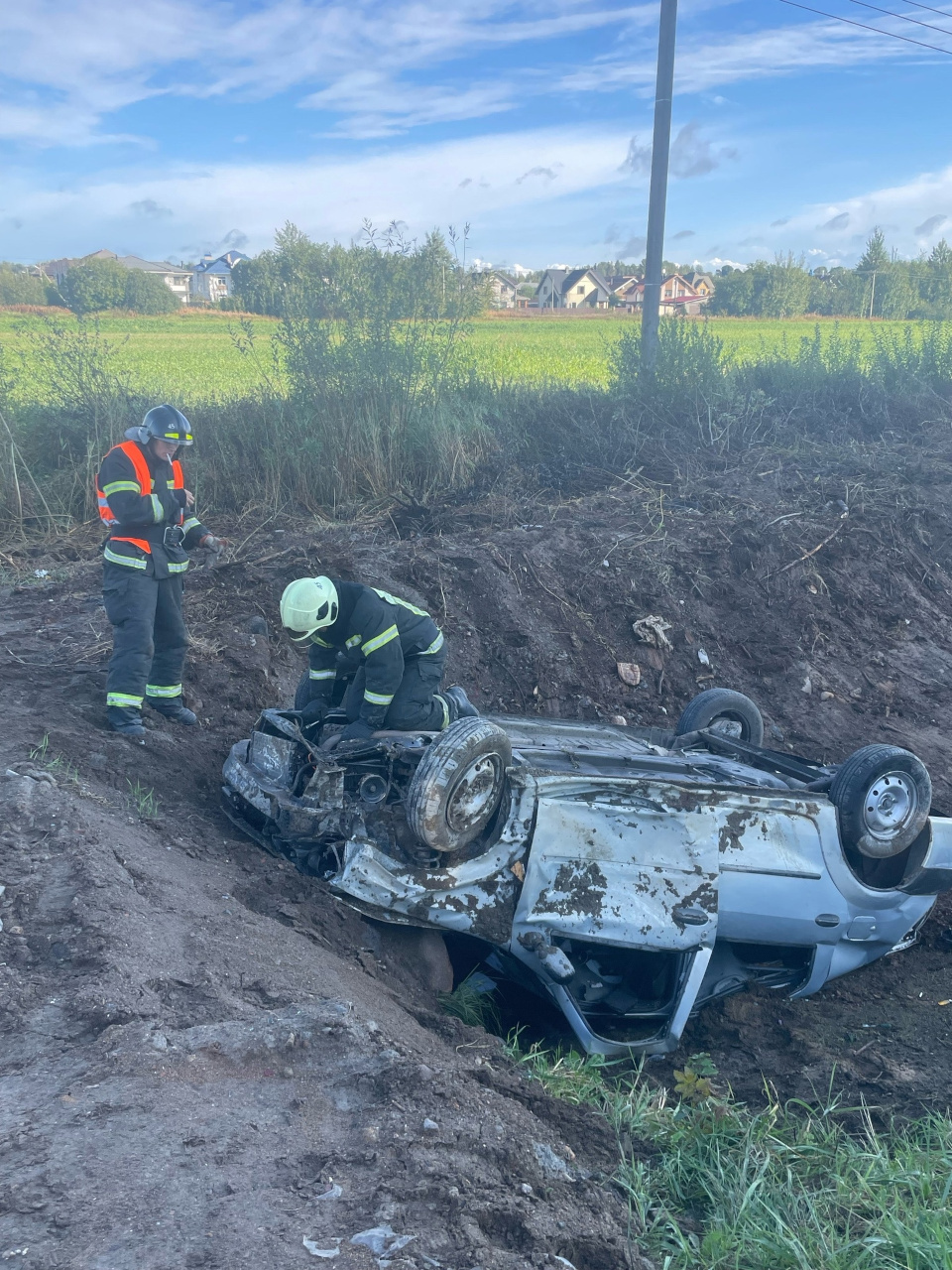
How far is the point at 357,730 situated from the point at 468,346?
8.83 meters

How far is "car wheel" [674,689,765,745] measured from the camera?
6008mm

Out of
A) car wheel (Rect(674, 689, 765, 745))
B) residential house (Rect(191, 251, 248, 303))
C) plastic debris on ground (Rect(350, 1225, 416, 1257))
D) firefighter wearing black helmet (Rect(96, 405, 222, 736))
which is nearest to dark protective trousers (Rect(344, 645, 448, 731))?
firefighter wearing black helmet (Rect(96, 405, 222, 736))

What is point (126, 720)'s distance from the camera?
19.3 feet

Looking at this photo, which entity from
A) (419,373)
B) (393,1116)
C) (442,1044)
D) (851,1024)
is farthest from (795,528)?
(393,1116)

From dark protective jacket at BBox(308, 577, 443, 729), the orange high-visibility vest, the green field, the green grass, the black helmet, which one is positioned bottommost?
the green grass

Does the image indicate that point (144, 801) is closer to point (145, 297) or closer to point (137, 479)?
point (137, 479)

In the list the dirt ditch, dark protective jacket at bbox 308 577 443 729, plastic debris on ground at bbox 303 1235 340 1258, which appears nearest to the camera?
plastic debris on ground at bbox 303 1235 340 1258

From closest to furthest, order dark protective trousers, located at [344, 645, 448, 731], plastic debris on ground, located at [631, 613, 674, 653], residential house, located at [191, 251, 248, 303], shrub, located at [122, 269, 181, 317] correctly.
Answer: dark protective trousers, located at [344, 645, 448, 731] → plastic debris on ground, located at [631, 613, 674, 653] → shrub, located at [122, 269, 181, 317] → residential house, located at [191, 251, 248, 303]

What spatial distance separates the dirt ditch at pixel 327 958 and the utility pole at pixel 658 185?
4.55m

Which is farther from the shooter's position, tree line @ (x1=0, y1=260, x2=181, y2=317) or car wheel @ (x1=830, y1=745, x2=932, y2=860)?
tree line @ (x1=0, y1=260, x2=181, y2=317)

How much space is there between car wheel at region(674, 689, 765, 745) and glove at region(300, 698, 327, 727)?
7.28ft

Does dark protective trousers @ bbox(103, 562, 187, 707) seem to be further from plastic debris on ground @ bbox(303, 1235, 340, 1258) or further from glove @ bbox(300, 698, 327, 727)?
plastic debris on ground @ bbox(303, 1235, 340, 1258)

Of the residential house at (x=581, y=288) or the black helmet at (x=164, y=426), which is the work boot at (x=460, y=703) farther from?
the residential house at (x=581, y=288)

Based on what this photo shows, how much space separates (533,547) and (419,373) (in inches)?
141
